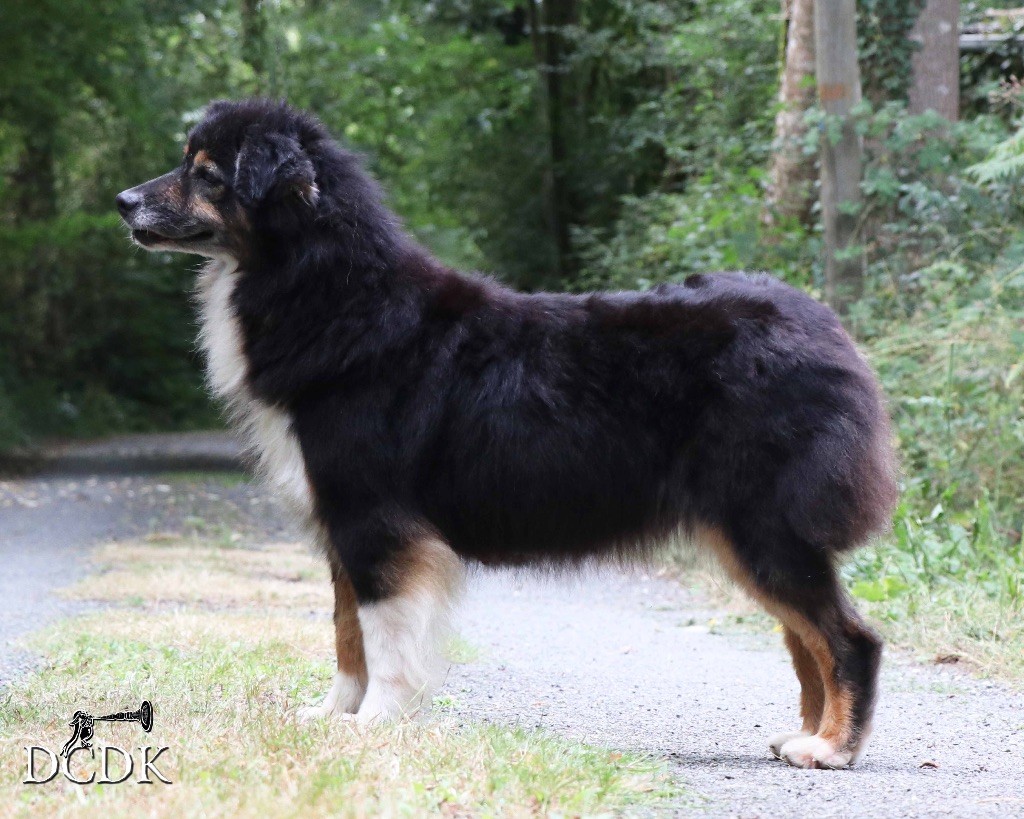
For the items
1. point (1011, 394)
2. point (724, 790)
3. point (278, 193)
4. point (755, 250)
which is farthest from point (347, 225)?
point (755, 250)

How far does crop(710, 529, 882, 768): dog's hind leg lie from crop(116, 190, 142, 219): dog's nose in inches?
97.9

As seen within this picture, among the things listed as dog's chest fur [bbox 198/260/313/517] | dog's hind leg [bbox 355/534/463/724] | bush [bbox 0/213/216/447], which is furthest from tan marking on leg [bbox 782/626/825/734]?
bush [bbox 0/213/216/447]

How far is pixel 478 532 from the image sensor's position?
171 inches

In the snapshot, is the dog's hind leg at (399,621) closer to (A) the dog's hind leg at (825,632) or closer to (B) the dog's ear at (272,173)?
(A) the dog's hind leg at (825,632)

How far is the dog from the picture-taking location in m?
4.15

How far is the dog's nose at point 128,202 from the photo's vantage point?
14.7ft

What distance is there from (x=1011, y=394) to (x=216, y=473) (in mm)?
11478

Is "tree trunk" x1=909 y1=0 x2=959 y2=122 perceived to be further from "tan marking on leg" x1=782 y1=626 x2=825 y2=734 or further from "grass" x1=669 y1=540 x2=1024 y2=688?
"tan marking on leg" x1=782 y1=626 x2=825 y2=734

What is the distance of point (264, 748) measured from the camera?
11.0ft

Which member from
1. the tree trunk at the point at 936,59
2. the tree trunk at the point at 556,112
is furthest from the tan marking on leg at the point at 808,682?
the tree trunk at the point at 556,112

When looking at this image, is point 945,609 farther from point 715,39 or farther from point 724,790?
point 715,39

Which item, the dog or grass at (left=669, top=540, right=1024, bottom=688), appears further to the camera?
grass at (left=669, top=540, right=1024, bottom=688)

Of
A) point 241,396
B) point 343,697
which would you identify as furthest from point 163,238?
point 343,697

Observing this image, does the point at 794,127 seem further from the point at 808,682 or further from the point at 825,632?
the point at 825,632
